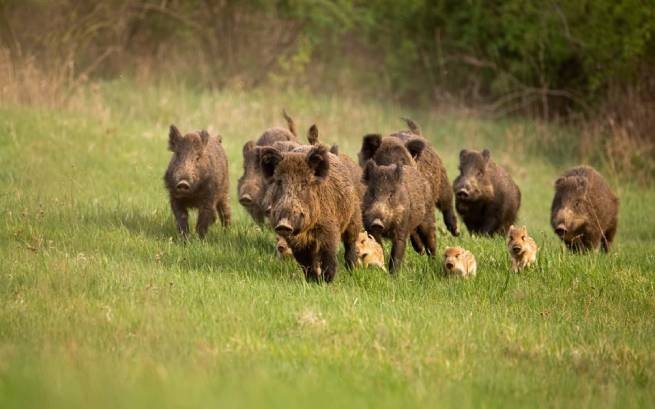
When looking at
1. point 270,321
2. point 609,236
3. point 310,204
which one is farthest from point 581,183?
point 270,321

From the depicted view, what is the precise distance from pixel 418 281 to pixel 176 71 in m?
20.3

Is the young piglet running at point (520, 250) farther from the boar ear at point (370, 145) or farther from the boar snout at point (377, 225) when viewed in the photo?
the boar ear at point (370, 145)

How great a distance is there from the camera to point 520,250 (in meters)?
10.6

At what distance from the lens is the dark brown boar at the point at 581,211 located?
1317 cm

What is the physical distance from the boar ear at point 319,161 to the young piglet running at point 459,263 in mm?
1557

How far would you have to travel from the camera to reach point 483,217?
14.8 m

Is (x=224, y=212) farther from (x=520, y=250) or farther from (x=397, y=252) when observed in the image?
(x=520, y=250)

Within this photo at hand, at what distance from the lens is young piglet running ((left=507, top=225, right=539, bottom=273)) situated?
1061 cm

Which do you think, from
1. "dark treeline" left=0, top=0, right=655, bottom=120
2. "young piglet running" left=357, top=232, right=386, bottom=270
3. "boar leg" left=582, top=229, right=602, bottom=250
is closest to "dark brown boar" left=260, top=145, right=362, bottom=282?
"young piglet running" left=357, top=232, right=386, bottom=270

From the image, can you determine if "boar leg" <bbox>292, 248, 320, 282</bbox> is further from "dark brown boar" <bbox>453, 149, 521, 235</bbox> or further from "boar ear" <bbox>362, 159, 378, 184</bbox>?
"dark brown boar" <bbox>453, 149, 521, 235</bbox>

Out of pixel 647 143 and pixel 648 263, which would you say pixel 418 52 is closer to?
pixel 647 143

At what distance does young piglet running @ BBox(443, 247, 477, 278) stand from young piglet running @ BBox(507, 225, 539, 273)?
537mm

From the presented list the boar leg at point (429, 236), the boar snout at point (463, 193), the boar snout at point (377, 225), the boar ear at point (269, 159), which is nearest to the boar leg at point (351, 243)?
the boar snout at point (377, 225)

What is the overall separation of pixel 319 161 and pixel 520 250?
242 cm
